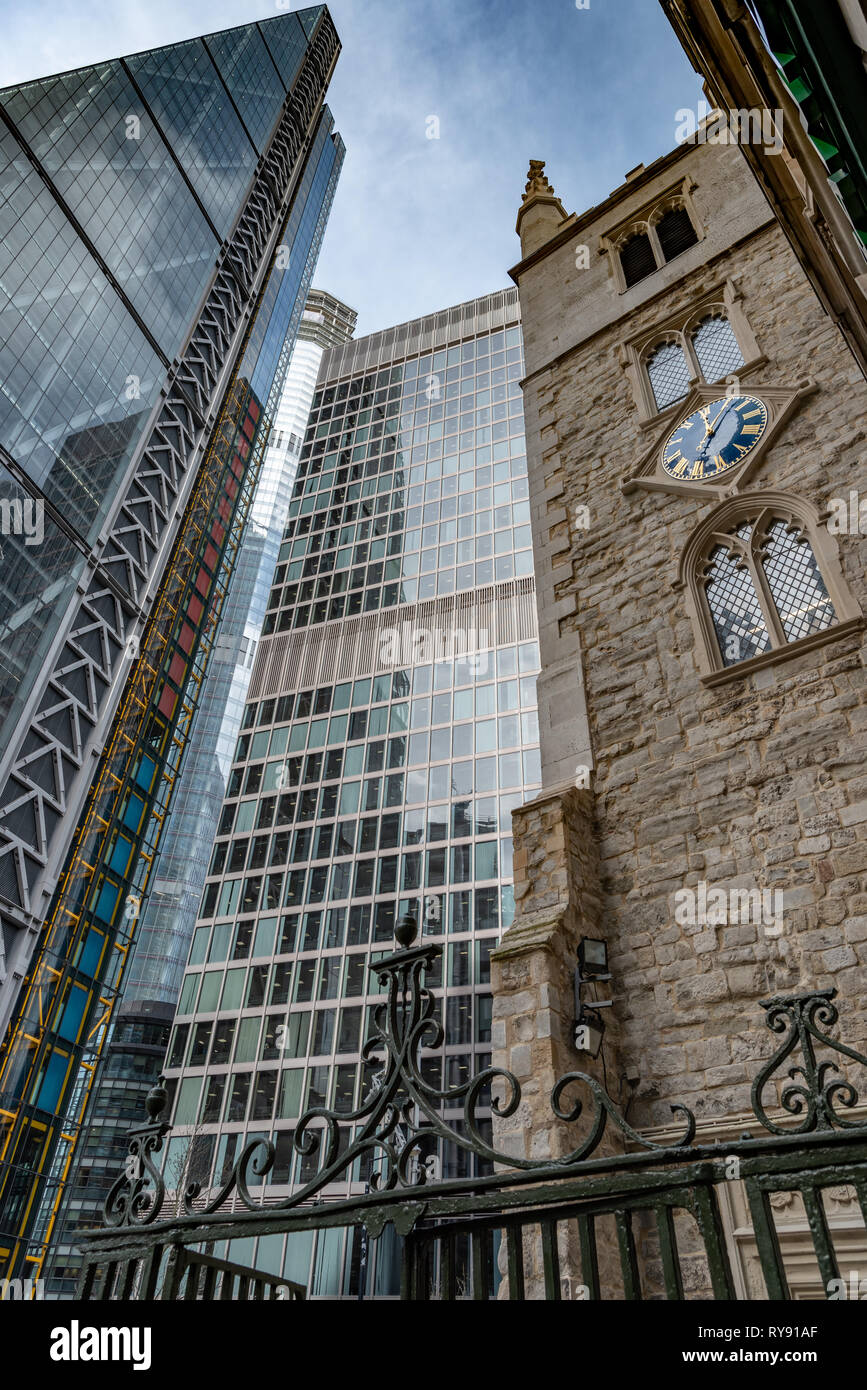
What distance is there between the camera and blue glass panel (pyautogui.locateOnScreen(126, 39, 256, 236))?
123 ft

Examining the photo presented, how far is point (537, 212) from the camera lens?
16.4m

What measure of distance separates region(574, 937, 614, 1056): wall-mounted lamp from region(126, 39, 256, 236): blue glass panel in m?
41.8

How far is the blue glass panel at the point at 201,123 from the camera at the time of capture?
123ft

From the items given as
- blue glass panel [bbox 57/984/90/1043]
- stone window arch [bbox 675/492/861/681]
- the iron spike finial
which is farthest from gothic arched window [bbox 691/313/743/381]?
Answer: blue glass panel [bbox 57/984/90/1043]

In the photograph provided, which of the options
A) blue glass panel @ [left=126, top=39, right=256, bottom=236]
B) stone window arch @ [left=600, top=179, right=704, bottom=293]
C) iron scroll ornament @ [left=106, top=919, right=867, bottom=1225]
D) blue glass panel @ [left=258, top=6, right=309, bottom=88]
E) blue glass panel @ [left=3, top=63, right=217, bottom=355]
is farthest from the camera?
blue glass panel @ [left=258, top=6, right=309, bottom=88]

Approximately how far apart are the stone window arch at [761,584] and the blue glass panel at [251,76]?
4823cm

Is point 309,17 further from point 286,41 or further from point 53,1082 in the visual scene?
point 53,1082

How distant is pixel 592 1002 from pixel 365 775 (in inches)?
1468

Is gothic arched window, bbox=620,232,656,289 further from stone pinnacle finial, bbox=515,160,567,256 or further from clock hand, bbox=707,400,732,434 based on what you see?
clock hand, bbox=707,400,732,434

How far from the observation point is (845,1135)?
98.8 inches

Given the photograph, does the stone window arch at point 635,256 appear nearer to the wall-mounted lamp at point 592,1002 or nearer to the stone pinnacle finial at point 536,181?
the stone pinnacle finial at point 536,181

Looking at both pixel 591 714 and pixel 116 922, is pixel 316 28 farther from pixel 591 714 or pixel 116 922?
pixel 591 714
